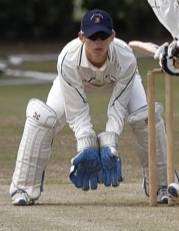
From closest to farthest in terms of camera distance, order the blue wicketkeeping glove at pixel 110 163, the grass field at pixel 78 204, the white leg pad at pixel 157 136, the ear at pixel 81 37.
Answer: the grass field at pixel 78 204, the blue wicketkeeping glove at pixel 110 163, the ear at pixel 81 37, the white leg pad at pixel 157 136

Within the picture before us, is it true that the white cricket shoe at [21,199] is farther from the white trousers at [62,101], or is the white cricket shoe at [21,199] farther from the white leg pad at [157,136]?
the white leg pad at [157,136]

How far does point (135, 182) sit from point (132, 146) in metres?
3.17

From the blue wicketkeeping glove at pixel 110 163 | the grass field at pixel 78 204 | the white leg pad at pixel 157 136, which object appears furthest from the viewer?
the white leg pad at pixel 157 136

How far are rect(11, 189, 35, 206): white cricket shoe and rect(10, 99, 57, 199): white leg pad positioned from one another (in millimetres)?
30

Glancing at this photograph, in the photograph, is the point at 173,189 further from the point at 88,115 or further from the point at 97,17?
the point at 97,17

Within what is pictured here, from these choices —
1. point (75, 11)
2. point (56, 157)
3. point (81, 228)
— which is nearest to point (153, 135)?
point (81, 228)

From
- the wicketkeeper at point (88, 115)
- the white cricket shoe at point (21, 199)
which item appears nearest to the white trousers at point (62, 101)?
the wicketkeeper at point (88, 115)

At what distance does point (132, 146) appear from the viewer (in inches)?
561

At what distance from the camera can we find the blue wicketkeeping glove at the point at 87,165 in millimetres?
8992

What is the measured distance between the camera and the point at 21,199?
31.0 ft

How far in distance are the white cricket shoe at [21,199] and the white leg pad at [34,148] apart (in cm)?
3

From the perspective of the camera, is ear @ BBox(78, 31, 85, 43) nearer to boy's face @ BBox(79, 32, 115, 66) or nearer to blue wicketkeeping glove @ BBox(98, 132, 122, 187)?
boy's face @ BBox(79, 32, 115, 66)

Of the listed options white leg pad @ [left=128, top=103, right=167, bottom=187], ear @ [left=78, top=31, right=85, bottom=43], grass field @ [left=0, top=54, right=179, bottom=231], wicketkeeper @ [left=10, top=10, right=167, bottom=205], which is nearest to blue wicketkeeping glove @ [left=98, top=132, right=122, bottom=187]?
wicketkeeper @ [left=10, top=10, right=167, bottom=205]

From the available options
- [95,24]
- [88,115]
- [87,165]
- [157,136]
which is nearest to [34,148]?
[88,115]
